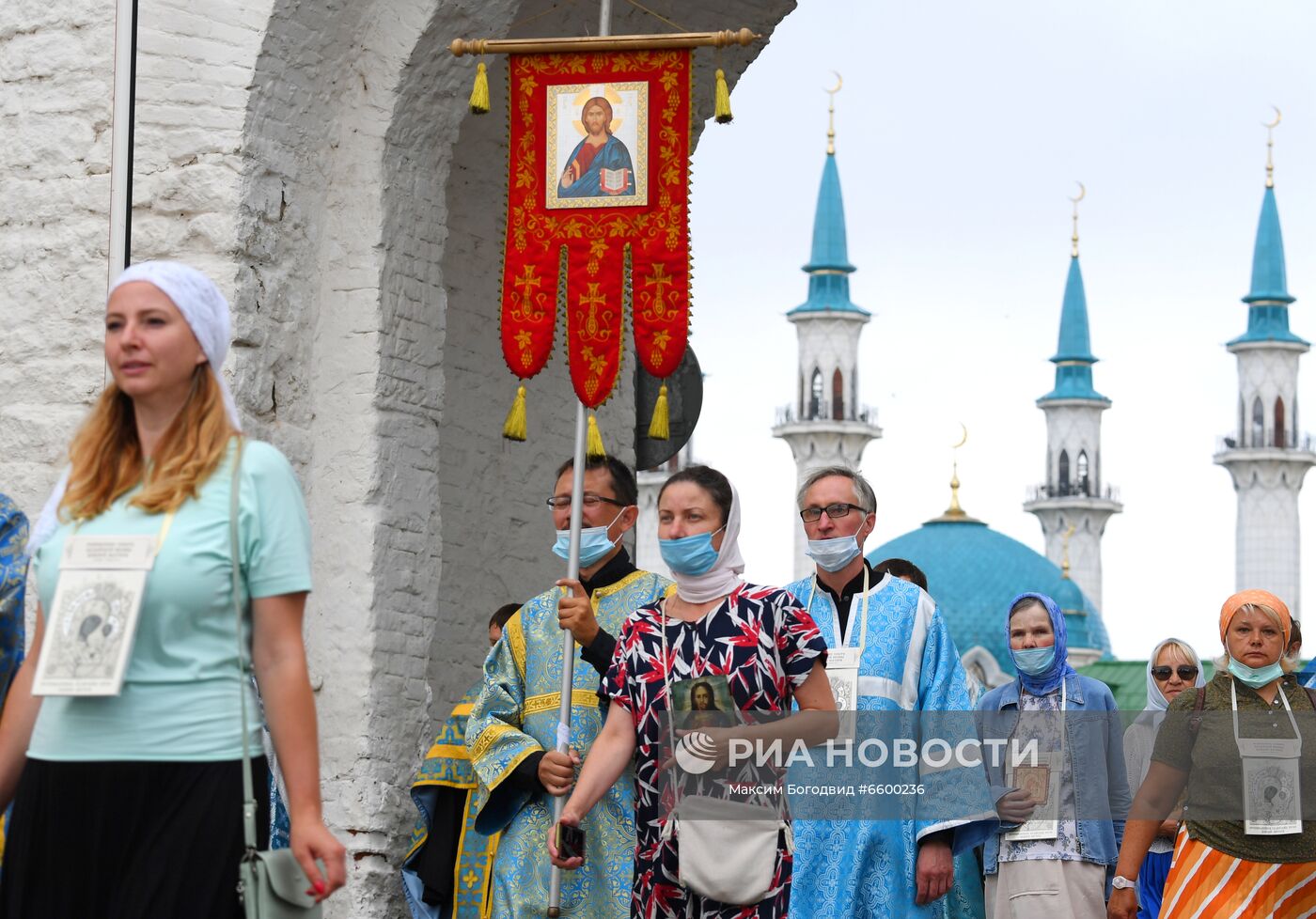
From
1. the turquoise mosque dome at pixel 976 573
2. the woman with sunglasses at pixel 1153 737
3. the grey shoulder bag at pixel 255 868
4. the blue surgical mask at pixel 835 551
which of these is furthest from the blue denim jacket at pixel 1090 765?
the turquoise mosque dome at pixel 976 573

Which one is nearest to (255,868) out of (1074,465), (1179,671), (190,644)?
(190,644)

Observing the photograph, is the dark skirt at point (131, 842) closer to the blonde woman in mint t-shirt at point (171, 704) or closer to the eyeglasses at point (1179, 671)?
the blonde woman in mint t-shirt at point (171, 704)

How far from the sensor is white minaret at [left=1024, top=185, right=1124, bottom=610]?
74688 millimetres

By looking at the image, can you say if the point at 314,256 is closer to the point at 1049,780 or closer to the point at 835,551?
the point at 835,551

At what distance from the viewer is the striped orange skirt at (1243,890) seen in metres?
6.87

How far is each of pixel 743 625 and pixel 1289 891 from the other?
2175mm

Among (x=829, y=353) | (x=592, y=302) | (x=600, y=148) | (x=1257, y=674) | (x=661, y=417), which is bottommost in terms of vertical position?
(x=1257, y=674)

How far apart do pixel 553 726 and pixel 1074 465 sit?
69.2 m

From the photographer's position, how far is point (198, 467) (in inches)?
155

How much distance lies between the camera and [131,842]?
387cm

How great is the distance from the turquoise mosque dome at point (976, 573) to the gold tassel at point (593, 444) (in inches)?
1937

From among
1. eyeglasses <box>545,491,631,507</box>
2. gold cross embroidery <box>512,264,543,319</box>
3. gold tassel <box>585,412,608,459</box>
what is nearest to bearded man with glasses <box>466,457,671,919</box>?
eyeglasses <box>545,491,631,507</box>

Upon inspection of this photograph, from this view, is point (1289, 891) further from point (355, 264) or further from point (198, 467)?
point (198, 467)

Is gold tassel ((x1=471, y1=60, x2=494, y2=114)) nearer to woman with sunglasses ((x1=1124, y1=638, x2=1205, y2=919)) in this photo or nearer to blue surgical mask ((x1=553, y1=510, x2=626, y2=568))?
blue surgical mask ((x1=553, y1=510, x2=626, y2=568))
